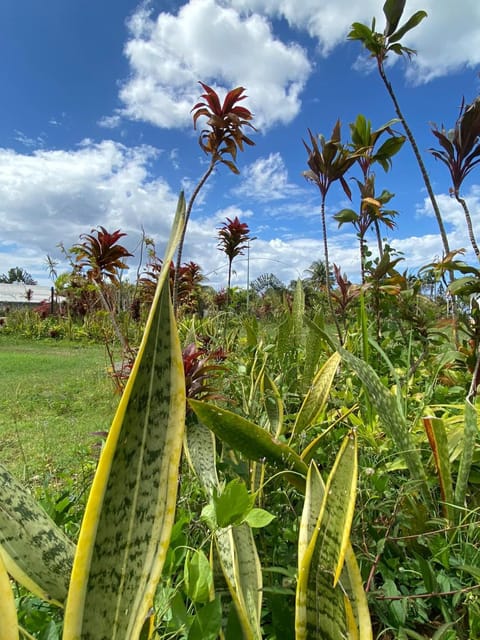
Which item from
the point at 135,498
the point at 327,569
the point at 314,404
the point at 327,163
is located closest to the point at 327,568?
the point at 327,569

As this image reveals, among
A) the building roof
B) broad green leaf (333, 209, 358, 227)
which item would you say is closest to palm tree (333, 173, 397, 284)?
broad green leaf (333, 209, 358, 227)

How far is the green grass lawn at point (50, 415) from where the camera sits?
1730 mm

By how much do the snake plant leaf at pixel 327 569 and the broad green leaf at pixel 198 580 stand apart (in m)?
0.11

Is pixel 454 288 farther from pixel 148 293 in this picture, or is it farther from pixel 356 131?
pixel 148 293

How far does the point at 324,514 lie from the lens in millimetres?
460

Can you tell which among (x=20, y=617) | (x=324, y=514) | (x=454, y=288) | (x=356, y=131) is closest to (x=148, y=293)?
(x=356, y=131)

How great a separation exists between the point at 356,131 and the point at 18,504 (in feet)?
6.15

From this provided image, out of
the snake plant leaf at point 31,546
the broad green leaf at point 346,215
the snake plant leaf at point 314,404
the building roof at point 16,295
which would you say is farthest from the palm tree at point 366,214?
the building roof at point 16,295

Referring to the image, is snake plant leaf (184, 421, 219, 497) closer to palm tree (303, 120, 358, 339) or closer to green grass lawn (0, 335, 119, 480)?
green grass lawn (0, 335, 119, 480)

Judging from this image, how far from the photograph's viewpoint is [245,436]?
0.74m

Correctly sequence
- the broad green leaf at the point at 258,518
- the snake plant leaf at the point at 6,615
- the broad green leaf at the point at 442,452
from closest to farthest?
the snake plant leaf at the point at 6,615 → the broad green leaf at the point at 258,518 → the broad green leaf at the point at 442,452

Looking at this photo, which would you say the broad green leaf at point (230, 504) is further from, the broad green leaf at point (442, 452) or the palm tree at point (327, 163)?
the palm tree at point (327, 163)

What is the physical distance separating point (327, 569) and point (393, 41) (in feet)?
7.52

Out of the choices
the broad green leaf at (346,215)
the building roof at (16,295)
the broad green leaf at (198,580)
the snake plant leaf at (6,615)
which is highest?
the building roof at (16,295)
